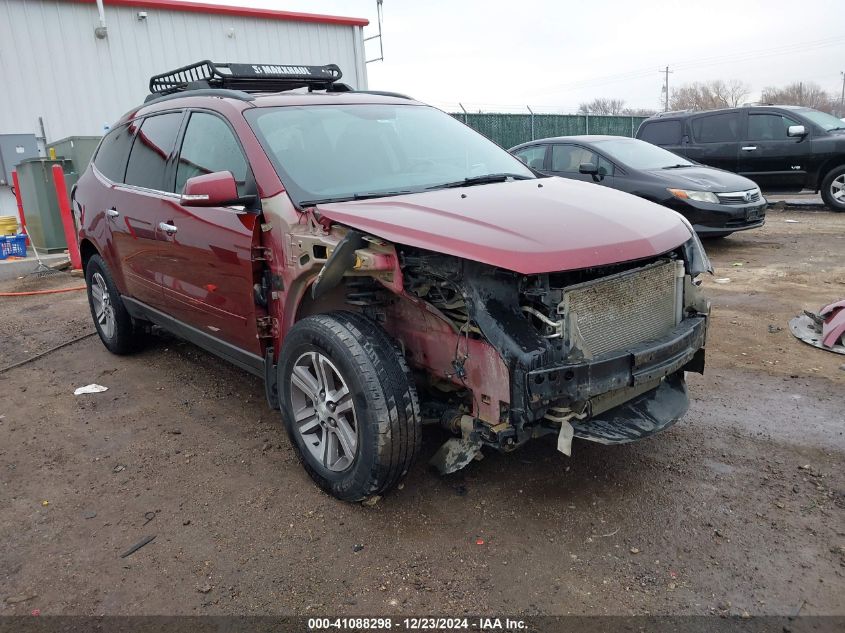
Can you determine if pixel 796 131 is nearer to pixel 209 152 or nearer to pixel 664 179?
pixel 664 179

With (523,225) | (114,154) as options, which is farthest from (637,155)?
(523,225)

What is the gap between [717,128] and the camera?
12258 mm

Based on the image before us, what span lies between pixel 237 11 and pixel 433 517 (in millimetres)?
15532

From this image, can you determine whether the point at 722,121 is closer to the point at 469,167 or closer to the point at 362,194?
the point at 469,167

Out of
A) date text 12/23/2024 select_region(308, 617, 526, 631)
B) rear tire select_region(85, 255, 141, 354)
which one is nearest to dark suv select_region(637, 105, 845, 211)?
rear tire select_region(85, 255, 141, 354)

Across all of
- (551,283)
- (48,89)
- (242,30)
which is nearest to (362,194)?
(551,283)

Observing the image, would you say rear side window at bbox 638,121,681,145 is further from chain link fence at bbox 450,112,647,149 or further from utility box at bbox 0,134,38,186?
utility box at bbox 0,134,38,186

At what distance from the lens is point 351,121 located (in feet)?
12.1

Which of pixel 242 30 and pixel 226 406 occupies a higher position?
pixel 242 30

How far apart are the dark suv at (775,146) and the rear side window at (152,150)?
Result: 35.3 feet

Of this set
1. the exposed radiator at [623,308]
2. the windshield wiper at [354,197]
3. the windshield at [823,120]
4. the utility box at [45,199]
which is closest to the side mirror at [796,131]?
the windshield at [823,120]

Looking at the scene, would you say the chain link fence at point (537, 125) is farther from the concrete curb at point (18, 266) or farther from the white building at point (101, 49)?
the concrete curb at point (18, 266)

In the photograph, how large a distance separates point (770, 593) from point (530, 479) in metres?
1.12

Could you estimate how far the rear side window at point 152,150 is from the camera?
163 inches
